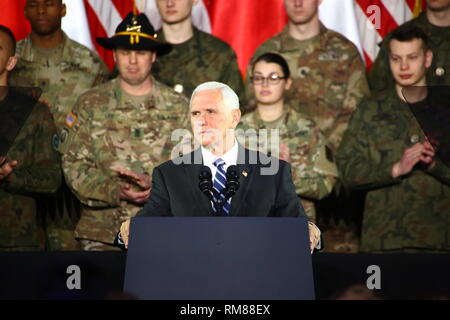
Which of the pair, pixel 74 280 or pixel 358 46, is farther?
pixel 358 46

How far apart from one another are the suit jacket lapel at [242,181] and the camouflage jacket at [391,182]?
218cm

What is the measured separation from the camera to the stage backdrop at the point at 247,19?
5.91 meters

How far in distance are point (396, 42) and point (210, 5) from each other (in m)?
1.40

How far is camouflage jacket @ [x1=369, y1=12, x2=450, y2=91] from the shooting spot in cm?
574

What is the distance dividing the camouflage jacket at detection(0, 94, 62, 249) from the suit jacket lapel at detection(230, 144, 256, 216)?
96.9 inches

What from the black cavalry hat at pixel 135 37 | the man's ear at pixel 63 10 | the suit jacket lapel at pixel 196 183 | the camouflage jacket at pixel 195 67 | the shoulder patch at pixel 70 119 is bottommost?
the suit jacket lapel at pixel 196 183

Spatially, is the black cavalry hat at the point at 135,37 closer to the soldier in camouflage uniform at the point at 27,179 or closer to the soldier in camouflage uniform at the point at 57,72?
the soldier in camouflage uniform at the point at 57,72

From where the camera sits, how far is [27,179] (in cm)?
565

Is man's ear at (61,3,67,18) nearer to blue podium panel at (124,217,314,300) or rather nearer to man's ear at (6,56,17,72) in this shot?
man's ear at (6,56,17,72)

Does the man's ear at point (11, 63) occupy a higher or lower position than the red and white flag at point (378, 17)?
lower

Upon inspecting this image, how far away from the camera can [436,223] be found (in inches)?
215

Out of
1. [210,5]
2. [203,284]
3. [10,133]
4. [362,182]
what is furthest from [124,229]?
[210,5]

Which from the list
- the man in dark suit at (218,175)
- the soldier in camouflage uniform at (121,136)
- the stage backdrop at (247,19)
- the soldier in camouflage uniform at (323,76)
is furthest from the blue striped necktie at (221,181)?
the stage backdrop at (247,19)
